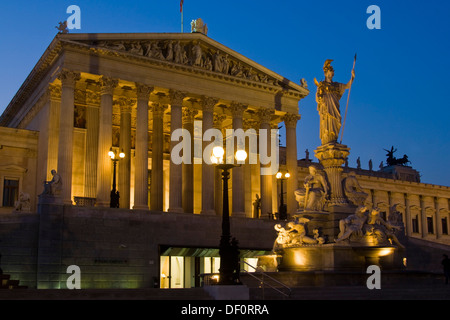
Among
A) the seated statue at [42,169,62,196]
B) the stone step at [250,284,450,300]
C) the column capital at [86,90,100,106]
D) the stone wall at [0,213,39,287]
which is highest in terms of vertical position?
the column capital at [86,90,100,106]

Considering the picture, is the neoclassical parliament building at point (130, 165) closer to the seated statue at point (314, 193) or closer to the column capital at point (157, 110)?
the column capital at point (157, 110)

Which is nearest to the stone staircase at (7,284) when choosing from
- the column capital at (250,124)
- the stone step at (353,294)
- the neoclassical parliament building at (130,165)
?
the neoclassical parliament building at (130,165)

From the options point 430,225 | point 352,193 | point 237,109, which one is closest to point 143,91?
point 237,109

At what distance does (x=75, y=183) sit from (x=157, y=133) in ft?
25.8

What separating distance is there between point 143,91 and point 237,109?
8.85 metres

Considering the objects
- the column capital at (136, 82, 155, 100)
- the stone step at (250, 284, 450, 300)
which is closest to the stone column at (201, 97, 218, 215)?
the column capital at (136, 82, 155, 100)

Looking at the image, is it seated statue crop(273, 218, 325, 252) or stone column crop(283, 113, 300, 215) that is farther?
stone column crop(283, 113, 300, 215)

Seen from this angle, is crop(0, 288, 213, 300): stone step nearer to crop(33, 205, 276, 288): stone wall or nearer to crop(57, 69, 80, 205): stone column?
crop(33, 205, 276, 288): stone wall

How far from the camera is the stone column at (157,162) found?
46281 mm

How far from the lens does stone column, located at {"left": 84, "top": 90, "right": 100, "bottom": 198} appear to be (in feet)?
143

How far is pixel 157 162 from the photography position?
47.1 meters

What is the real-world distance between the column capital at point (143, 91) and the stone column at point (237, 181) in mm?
7948

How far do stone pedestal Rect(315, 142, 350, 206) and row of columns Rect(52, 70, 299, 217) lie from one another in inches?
743
